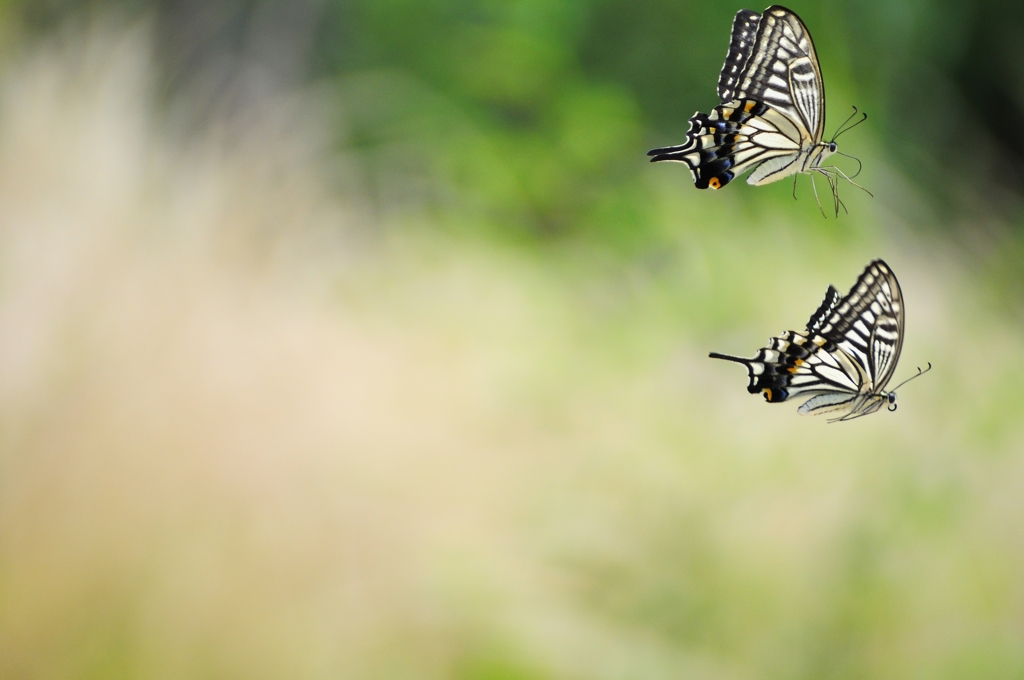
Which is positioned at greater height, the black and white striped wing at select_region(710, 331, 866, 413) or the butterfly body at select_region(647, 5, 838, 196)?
the butterfly body at select_region(647, 5, 838, 196)

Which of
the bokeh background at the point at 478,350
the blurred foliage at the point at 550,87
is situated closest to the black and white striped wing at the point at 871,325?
the bokeh background at the point at 478,350

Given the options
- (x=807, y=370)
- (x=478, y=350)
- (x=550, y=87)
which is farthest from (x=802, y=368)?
(x=550, y=87)

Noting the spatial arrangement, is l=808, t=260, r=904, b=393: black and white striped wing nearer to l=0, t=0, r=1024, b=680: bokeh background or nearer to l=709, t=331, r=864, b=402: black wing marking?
l=709, t=331, r=864, b=402: black wing marking

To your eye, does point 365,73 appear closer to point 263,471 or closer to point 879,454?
point 263,471

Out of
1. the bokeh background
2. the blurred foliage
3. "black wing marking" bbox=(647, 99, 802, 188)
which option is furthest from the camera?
the blurred foliage

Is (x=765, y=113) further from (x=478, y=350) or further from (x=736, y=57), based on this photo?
(x=478, y=350)

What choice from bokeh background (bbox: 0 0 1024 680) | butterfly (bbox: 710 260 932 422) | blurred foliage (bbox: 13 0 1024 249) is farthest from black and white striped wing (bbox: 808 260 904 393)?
blurred foliage (bbox: 13 0 1024 249)
